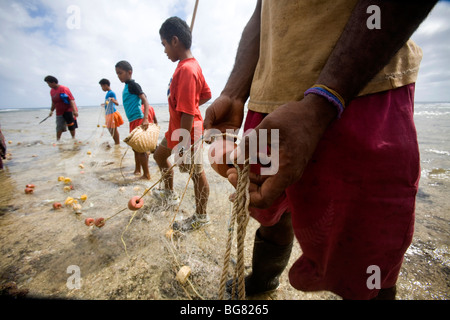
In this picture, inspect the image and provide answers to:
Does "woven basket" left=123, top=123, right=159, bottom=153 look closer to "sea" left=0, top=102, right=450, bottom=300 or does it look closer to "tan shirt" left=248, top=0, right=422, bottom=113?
"sea" left=0, top=102, right=450, bottom=300

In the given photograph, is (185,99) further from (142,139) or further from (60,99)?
(60,99)

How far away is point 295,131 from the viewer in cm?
70

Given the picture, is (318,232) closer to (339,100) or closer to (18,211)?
(339,100)

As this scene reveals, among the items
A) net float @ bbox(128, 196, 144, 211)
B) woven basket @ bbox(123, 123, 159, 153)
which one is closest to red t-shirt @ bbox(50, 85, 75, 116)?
woven basket @ bbox(123, 123, 159, 153)

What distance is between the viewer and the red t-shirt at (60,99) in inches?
286

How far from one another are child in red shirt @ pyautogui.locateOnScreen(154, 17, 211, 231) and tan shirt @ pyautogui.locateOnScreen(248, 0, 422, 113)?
150 cm

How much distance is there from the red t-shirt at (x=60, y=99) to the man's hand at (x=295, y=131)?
952 centimetres

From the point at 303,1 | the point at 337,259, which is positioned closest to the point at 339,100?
the point at 303,1

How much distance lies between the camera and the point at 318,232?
945 mm

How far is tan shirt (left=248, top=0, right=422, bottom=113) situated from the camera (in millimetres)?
797

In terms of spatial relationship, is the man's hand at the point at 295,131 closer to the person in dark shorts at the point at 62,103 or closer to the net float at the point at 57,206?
the net float at the point at 57,206

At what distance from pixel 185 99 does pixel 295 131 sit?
2.05 meters

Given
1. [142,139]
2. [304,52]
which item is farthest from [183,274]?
[142,139]

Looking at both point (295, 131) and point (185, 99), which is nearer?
point (295, 131)
